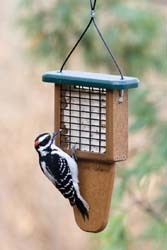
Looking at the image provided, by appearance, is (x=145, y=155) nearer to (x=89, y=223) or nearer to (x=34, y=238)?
(x=89, y=223)

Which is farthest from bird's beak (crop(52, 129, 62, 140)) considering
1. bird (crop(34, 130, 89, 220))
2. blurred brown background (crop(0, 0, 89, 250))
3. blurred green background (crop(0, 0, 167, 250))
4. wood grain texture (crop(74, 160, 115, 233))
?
blurred brown background (crop(0, 0, 89, 250))

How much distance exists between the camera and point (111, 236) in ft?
15.3

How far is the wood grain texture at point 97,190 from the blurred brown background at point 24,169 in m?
3.98

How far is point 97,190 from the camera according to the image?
111 inches

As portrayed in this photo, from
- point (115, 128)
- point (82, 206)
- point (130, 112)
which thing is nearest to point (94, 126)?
point (115, 128)

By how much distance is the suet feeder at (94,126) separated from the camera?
2.79m

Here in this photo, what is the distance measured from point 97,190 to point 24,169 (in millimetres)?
4481

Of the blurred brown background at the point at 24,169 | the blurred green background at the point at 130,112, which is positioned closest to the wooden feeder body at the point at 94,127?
the blurred green background at the point at 130,112

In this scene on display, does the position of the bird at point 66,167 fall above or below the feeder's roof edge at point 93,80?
below

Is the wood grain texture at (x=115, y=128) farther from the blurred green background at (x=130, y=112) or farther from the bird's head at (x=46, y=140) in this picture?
the blurred green background at (x=130, y=112)

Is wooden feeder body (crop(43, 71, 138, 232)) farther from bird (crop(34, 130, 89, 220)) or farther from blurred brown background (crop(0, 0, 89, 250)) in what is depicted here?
blurred brown background (crop(0, 0, 89, 250))

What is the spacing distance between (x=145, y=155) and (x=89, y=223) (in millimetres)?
1843

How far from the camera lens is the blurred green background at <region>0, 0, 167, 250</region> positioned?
4.66 metres

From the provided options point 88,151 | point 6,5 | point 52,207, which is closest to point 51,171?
point 88,151
